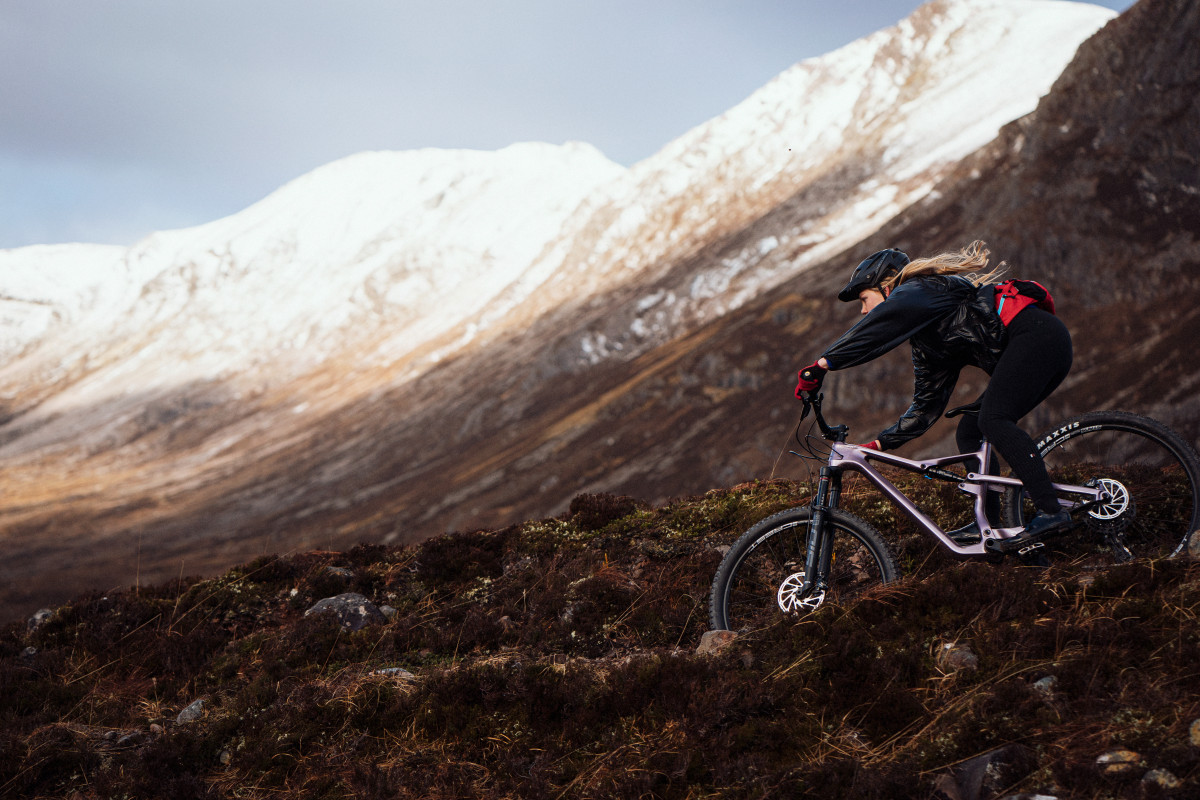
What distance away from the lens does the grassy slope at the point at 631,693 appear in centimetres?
404

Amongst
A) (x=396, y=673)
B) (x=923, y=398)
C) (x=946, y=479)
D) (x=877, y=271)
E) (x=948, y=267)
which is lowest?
(x=946, y=479)

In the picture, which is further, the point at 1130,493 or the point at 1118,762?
the point at 1130,493

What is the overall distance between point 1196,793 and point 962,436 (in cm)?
298

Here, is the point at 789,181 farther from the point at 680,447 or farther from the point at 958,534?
the point at 958,534

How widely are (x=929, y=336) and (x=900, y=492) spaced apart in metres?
1.09

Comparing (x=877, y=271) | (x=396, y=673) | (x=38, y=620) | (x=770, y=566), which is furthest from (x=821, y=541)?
(x=38, y=620)

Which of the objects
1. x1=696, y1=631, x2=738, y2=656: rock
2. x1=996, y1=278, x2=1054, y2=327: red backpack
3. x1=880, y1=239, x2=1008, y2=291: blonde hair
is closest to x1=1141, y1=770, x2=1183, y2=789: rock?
x1=696, y1=631, x2=738, y2=656: rock

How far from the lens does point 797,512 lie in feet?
18.4

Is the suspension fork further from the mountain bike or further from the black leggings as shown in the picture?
the black leggings

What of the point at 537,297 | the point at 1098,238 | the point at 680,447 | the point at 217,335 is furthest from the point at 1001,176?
the point at 217,335

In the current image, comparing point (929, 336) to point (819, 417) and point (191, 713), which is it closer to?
point (819, 417)

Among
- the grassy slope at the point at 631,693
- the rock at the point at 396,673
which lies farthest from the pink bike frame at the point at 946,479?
the rock at the point at 396,673

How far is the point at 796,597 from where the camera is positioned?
5.49m

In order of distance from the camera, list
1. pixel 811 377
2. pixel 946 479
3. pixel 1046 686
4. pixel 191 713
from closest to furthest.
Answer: pixel 1046 686, pixel 811 377, pixel 946 479, pixel 191 713
